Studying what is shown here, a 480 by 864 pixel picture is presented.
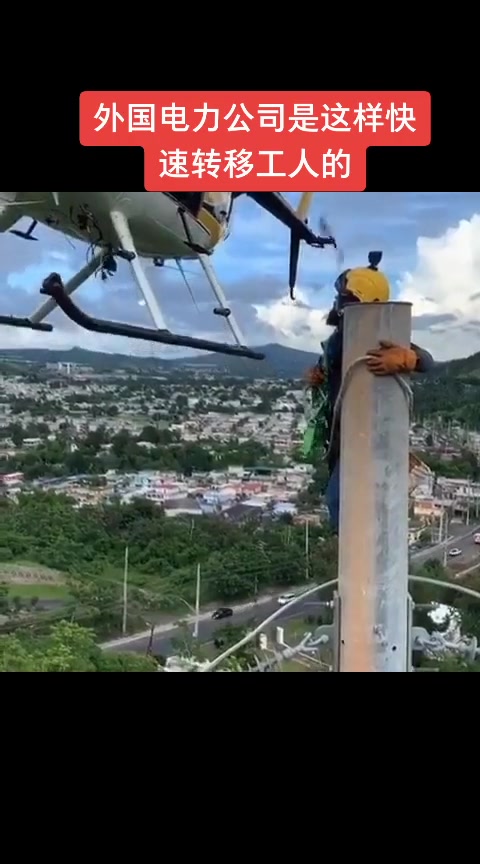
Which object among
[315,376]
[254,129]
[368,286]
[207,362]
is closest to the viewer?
[254,129]

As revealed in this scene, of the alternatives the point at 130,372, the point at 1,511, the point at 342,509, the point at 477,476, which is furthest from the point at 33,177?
the point at 477,476

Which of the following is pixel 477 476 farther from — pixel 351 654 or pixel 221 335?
pixel 221 335

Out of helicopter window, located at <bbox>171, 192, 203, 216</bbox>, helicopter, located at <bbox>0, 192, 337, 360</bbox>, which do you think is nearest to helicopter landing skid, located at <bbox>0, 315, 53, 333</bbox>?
helicopter, located at <bbox>0, 192, 337, 360</bbox>

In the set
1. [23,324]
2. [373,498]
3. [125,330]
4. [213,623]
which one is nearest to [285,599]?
[213,623]

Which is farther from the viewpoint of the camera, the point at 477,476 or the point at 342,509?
the point at 477,476

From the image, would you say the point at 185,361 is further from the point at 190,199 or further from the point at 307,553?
the point at 307,553
